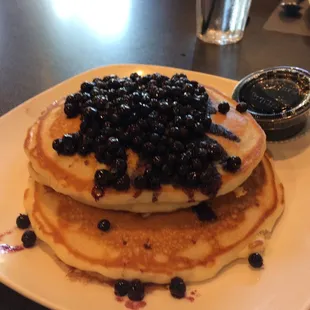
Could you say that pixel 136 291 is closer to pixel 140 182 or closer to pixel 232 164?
pixel 140 182

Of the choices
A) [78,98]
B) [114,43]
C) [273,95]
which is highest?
[78,98]

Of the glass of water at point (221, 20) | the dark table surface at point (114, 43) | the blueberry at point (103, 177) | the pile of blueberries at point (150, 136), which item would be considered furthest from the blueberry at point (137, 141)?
the glass of water at point (221, 20)

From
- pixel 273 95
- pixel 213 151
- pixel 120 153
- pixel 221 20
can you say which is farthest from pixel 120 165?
pixel 221 20

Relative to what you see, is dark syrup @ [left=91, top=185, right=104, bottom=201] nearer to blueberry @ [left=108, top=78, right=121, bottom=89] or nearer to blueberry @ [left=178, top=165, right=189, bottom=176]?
blueberry @ [left=178, top=165, right=189, bottom=176]

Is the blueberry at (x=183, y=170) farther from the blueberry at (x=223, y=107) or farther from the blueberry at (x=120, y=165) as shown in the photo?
the blueberry at (x=223, y=107)

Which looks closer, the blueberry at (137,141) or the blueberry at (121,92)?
the blueberry at (137,141)

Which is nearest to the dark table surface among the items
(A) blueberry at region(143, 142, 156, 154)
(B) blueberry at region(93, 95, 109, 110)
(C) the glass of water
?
(C) the glass of water
